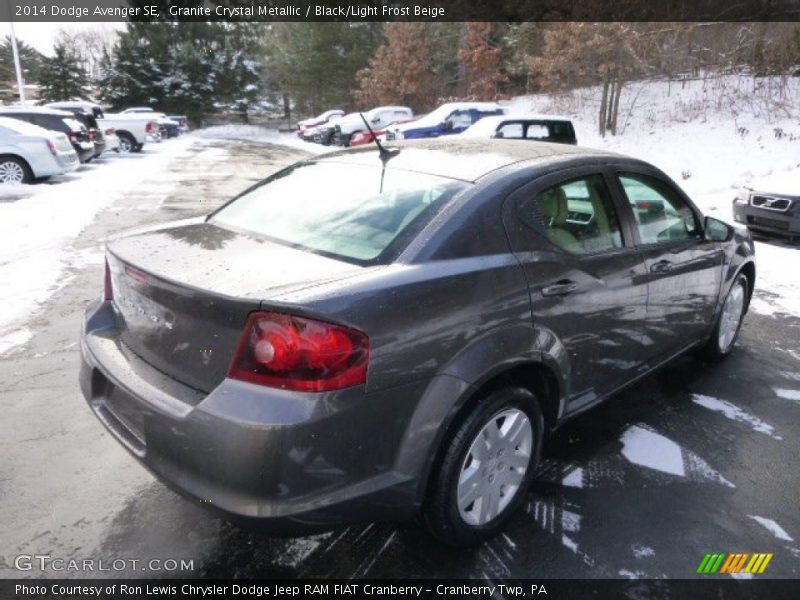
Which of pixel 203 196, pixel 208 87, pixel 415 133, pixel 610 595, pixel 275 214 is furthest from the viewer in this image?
pixel 208 87

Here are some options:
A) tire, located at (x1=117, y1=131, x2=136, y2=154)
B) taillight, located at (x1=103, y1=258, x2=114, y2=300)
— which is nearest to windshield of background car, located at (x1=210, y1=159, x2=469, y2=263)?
taillight, located at (x1=103, y1=258, x2=114, y2=300)

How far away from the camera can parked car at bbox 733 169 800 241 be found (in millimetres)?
7887

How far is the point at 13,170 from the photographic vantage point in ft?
42.0

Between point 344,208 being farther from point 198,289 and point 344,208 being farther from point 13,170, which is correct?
point 13,170

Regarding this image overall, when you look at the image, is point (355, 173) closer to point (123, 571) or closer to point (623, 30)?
point (123, 571)

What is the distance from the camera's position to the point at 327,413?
1956mm

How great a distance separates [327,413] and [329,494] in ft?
0.98

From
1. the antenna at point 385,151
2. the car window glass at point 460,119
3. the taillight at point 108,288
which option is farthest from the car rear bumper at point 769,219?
the car window glass at point 460,119

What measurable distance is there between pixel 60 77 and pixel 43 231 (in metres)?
45.1

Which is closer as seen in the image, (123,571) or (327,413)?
(327,413)

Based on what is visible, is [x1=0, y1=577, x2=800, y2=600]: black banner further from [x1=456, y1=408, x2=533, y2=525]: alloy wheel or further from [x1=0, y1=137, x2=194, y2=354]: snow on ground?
[x1=0, y1=137, x2=194, y2=354]: snow on ground

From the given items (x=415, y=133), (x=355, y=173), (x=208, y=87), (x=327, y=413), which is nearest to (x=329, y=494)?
(x=327, y=413)

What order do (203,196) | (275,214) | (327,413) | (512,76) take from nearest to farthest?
(327,413), (275,214), (203,196), (512,76)

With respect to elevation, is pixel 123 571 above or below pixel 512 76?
below
